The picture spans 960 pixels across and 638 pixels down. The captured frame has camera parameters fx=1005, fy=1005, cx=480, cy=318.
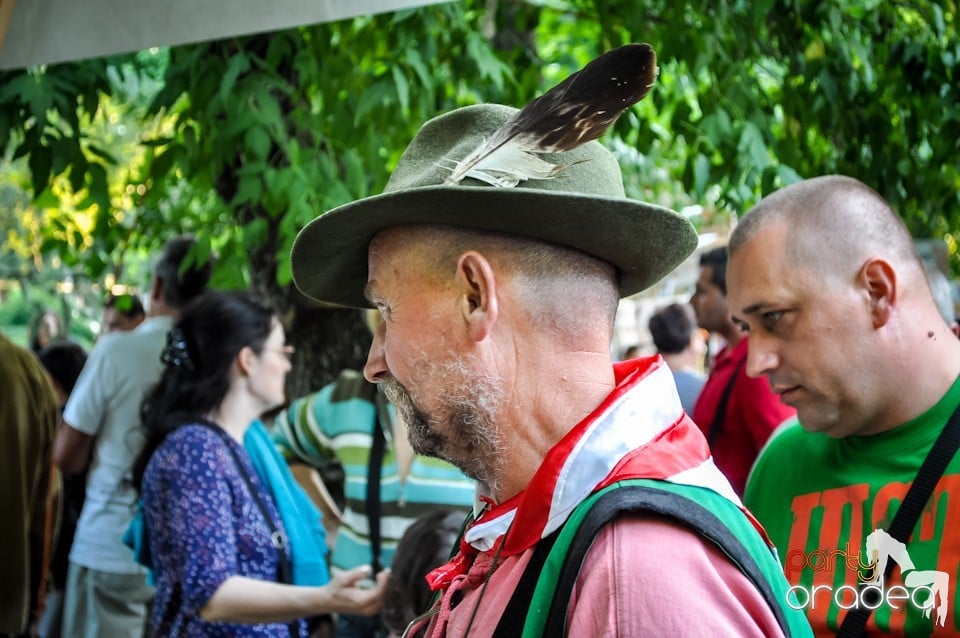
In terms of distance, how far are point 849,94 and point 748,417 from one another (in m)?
1.51

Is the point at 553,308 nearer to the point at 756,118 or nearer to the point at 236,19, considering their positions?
the point at 236,19

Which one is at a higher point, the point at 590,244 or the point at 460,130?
the point at 460,130

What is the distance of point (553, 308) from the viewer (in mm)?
1552

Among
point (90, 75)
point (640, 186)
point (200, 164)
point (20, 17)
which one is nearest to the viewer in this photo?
point (20, 17)

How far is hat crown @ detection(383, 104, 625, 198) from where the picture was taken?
152 centimetres

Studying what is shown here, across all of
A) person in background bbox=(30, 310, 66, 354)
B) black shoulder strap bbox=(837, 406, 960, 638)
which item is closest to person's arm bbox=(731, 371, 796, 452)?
black shoulder strap bbox=(837, 406, 960, 638)

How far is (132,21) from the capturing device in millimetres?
2408

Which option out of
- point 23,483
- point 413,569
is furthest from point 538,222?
point 23,483

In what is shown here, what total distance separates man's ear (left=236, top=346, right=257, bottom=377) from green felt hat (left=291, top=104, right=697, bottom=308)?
172 centimetres

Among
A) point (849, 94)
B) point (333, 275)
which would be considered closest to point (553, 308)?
point (333, 275)

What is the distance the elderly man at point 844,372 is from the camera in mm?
2178

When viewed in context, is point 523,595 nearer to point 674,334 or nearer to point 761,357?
point 761,357

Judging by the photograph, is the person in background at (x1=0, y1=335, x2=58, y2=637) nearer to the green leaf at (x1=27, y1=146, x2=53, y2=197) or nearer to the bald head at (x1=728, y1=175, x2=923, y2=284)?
the green leaf at (x1=27, y1=146, x2=53, y2=197)

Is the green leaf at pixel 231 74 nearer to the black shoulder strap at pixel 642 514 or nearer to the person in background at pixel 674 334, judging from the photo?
the black shoulder strap at pixel 642 514
